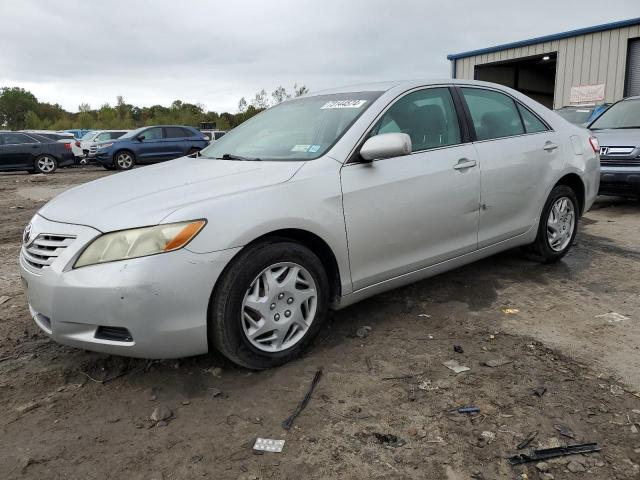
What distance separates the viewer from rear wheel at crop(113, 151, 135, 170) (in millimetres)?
17594

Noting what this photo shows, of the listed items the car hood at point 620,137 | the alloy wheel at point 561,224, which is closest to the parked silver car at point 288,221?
the alloy wheel at point 561,224

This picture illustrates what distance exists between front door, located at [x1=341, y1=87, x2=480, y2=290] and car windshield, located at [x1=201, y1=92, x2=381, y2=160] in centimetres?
23

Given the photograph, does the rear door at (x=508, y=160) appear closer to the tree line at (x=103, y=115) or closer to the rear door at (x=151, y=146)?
the rear door at (x=151, y=146)

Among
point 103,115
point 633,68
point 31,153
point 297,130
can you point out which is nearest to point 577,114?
point 633,68

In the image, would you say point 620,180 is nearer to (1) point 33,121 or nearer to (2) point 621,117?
(2) point 621,117

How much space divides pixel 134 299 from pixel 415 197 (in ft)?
5.85

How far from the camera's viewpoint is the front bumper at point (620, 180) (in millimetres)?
6973

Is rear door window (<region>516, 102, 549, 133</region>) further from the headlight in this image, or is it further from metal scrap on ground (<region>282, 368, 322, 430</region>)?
the headlight

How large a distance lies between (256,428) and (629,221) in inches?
234

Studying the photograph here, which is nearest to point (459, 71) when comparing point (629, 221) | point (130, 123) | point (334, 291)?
point (629, 221)

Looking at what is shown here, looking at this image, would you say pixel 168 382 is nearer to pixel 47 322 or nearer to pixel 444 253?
pixel 47 322

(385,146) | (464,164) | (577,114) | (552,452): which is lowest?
(552,452)

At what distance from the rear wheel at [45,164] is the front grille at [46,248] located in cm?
1605

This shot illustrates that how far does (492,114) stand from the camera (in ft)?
13.5
